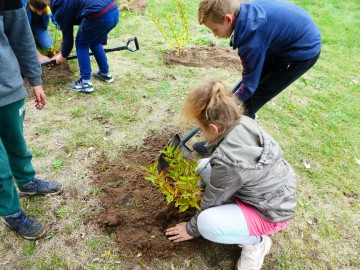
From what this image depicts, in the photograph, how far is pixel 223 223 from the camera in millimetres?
1900

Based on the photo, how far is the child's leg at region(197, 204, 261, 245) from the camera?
190 centimetres

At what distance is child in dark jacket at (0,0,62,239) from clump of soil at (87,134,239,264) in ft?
1.78

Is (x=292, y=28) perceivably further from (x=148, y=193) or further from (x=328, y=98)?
(x=328, y=98)

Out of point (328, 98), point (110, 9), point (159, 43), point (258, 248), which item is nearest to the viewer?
point (258, 248)

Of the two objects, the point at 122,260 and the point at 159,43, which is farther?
Result: the point at 159,43

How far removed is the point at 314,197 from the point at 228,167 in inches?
64.3

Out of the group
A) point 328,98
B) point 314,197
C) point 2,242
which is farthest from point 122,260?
point 328,98

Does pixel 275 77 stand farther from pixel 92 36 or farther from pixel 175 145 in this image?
pixel 92 36

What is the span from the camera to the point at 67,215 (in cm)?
239

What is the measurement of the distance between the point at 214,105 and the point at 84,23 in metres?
2.41

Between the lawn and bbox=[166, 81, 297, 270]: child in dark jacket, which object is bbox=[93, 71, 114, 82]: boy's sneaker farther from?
bbox=[166, 81, 297, 270]: child in dark jacket

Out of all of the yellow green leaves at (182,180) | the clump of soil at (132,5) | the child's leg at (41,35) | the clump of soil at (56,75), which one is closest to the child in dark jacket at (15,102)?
the yellow green leaves at (182,180)

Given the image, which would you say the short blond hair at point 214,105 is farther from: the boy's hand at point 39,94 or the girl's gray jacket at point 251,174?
the boy's hand at point 39,94

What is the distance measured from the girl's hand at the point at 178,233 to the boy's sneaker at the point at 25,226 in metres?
0.95
